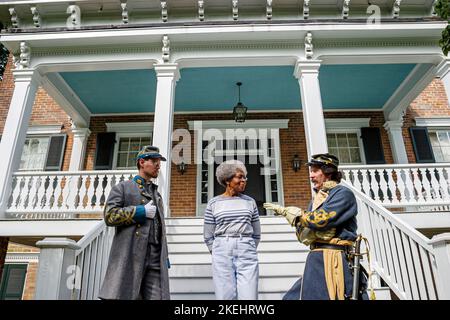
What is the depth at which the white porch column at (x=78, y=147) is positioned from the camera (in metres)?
8.13

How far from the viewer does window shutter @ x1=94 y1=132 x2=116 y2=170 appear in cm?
822

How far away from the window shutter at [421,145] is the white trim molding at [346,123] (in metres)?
1.24

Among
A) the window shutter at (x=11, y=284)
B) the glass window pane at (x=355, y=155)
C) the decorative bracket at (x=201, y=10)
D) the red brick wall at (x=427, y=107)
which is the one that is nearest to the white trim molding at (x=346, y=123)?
the glass window pane at (x=355, y=155)

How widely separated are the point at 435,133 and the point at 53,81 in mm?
9909

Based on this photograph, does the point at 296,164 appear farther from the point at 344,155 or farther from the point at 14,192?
the point at 14,192

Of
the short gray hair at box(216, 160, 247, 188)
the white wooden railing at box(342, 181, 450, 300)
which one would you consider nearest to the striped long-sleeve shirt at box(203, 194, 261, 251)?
the short gray hair at box(216, 160, 247, 188)

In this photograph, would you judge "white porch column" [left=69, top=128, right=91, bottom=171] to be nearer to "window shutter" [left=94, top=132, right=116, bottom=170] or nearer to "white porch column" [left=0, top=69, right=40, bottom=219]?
"window shutter" [left=94, top=132, right=116, bottom=170]

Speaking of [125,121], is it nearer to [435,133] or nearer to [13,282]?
[13,282]

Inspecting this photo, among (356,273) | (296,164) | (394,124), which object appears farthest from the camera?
(394,124)

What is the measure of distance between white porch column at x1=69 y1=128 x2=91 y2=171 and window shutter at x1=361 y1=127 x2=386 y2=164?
7480 mm

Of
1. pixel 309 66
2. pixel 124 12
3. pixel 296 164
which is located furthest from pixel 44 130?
pixel 309 66

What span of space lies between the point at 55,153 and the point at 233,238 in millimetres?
7654

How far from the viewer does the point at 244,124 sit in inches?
334

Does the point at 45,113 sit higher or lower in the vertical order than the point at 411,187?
higher
